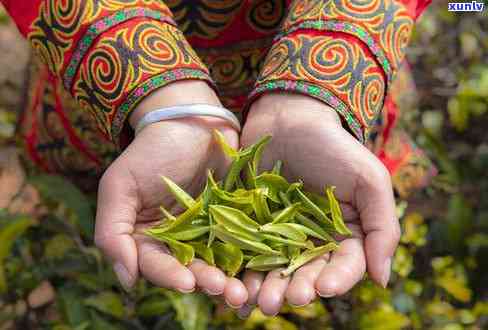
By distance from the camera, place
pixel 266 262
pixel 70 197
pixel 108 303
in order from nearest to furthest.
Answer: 1. pixel 266 262
2. pixel 108 303
3. pixel 70 197

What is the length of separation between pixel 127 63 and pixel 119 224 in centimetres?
29

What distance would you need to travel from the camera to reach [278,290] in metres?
1.09

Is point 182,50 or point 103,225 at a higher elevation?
point 182,50

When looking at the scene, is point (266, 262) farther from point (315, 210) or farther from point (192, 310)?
point (192, 310)

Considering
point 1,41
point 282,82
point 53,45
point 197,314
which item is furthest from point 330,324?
point 1,41

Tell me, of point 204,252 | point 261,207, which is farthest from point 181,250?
point 261,207

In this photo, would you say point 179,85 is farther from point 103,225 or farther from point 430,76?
point 430,76

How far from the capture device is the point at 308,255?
1176 millimetres

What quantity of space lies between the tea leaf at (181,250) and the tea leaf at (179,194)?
0.08 metres

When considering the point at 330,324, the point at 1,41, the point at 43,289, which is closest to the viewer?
the point at 330,324

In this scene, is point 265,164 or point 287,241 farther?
point 265,164

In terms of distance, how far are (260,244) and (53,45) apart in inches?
20.8

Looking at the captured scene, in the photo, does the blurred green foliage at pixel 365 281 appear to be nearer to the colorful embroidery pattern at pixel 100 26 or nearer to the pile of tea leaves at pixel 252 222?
the pile of tea leaves at pixel 252 222

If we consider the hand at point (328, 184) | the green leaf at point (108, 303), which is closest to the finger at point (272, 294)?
the hand at point (328, 184)
